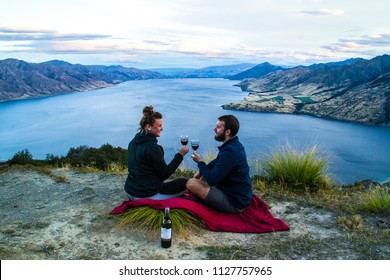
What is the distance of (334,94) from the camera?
139m

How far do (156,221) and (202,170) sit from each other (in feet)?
3.32

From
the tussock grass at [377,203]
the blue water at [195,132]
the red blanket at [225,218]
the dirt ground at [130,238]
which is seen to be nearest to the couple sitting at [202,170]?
the red blanket at [225,218]

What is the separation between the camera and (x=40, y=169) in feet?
31.1

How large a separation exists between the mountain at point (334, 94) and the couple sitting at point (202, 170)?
104806 millimetres

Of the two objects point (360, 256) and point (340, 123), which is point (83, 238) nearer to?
point (360, 256)

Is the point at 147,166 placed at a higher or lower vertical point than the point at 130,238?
higher

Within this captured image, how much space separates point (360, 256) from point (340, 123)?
102 metres

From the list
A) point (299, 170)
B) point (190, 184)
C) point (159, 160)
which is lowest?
point (299, 170)

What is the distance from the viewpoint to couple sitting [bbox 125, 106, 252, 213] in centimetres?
515

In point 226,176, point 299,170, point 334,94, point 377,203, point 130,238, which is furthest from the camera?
point 334,94

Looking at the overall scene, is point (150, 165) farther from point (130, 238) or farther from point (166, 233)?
point (166, 233)

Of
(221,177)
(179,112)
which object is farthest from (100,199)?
(179,112)

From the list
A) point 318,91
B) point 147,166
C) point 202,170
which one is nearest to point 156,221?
point 147,166

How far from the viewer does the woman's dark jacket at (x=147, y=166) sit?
5.29 m
